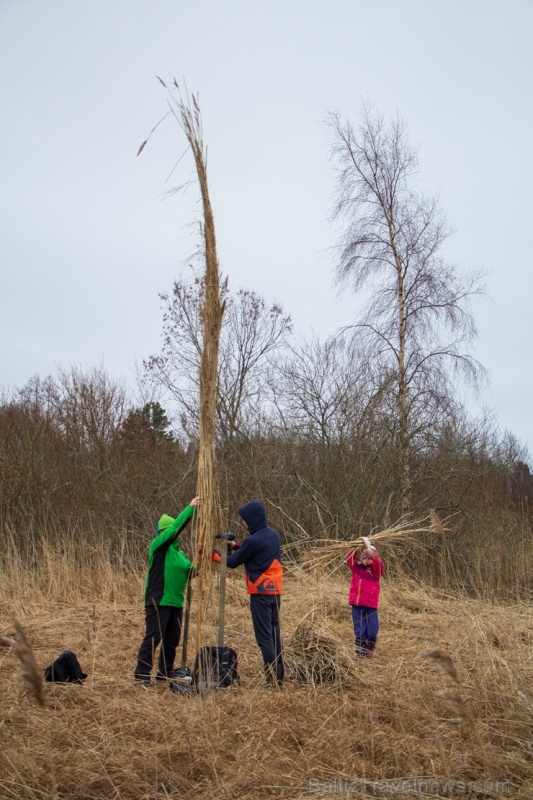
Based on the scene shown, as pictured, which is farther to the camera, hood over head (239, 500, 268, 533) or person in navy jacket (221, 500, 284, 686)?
hood over head (239, 500, 268, 533)

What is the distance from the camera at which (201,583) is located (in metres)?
4.74

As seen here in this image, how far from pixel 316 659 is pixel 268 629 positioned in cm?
41

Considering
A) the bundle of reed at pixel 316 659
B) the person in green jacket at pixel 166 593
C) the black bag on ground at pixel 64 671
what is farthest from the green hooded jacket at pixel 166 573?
the bundle of reed at pixel 316 659

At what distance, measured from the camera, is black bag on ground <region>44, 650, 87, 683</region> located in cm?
481

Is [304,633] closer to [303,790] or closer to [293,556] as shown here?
[303,790]

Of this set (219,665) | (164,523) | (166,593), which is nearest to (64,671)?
(166,593)

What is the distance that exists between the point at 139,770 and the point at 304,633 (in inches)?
94.6

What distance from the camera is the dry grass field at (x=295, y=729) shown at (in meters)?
3.04

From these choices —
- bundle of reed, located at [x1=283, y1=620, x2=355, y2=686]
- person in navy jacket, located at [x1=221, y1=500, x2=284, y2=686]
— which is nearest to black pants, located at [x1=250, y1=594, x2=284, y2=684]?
person in navy jacket, located at [x1=221, y1=500, x2=284, y2=686]

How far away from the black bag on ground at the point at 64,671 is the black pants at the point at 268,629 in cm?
129

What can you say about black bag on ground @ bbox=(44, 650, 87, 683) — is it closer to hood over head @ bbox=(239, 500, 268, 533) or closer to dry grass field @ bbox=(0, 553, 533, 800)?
dry grass field @ bbox=(0, 553, 533, 800)

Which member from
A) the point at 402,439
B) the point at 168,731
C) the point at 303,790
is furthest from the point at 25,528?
the point at 303,790

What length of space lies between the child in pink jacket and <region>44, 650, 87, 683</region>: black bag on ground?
2.41 meters

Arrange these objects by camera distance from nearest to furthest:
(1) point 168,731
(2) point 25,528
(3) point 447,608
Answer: (1) point 168,731, (3) point 447,608, (2) point 25,528
